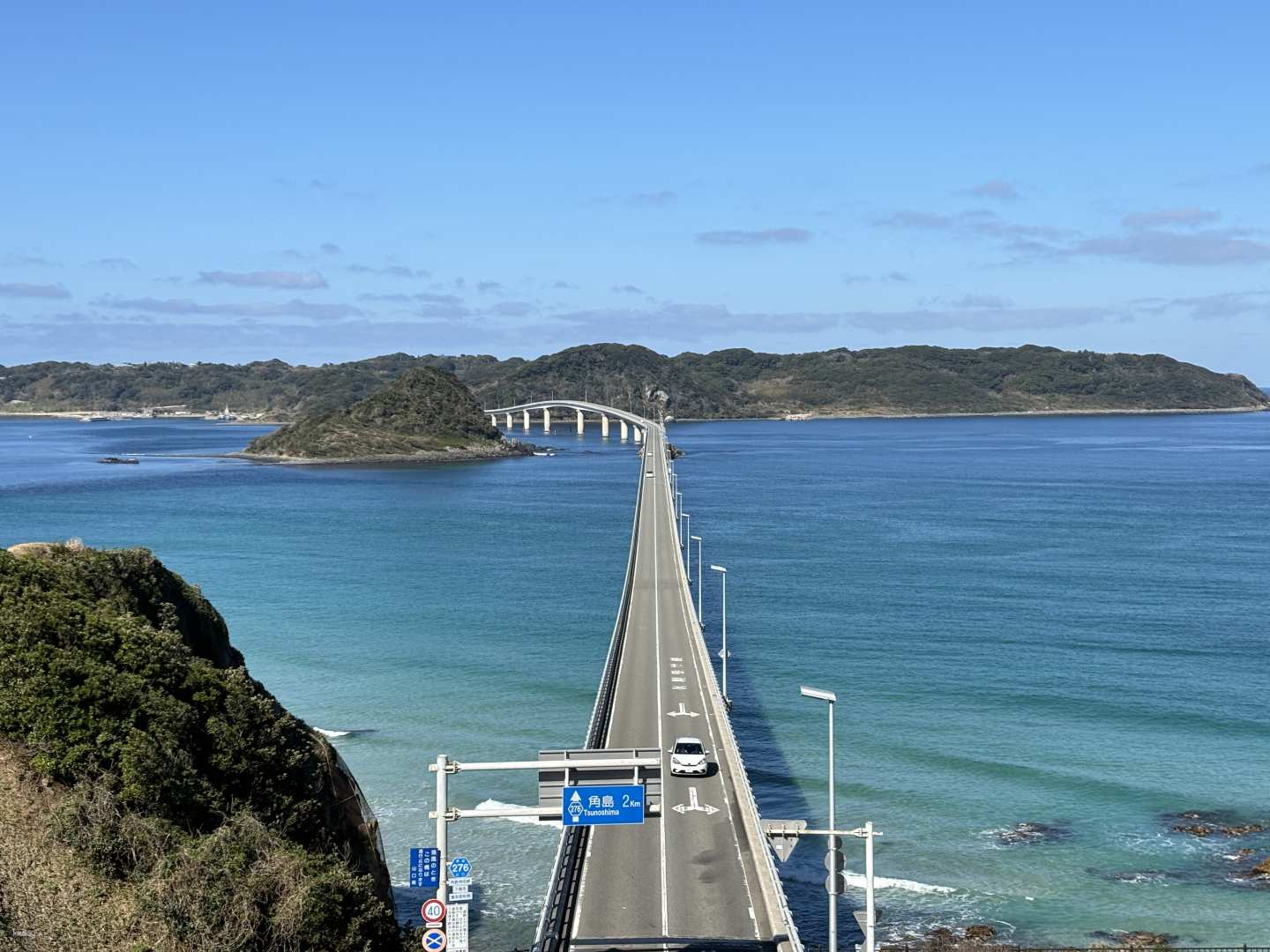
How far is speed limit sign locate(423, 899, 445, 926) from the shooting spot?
61.8 feet

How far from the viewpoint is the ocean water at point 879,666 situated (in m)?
34.2

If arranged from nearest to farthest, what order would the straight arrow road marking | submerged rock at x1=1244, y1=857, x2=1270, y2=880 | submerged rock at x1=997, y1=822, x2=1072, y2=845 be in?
the straight arrow road marking < submerged rock at x1=1244, y1=857, x2=1270, y2=880 < submerged rock at x1=997, y1=822, x2=1072, y2=845

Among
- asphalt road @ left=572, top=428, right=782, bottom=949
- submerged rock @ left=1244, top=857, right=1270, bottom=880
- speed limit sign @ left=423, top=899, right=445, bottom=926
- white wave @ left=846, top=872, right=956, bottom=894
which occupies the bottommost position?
white wave @ left=846, top=872, right=956, bottom=894

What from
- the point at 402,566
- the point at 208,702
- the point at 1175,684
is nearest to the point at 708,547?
the point at 402,566

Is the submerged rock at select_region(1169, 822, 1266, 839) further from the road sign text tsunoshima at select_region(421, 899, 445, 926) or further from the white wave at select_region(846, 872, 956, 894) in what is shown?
the road sign text tsunoshima at select_region(421, 899, 445, 926)

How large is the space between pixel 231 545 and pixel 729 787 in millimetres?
72148

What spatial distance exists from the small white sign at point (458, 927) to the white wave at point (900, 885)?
15706mm

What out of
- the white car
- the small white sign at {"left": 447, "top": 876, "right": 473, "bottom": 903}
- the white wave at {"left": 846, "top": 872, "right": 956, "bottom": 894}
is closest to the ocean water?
the white wave at {"left": 846, "top": 872, "right": 956, "bottom": 894}

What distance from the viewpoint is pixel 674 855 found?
28516 mm

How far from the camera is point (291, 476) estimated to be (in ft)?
563

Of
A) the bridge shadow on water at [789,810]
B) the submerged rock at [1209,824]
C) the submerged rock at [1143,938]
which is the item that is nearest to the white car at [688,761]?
the bridge shadow on water at [789,810]

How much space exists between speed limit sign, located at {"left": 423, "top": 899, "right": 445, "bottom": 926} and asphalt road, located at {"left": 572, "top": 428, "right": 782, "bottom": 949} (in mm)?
5481

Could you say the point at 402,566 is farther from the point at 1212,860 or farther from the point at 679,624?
the point at 1212,860

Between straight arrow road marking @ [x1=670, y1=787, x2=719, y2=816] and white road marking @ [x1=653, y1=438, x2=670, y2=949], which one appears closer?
white road marking @ [x1=653, y1=438, x2=670, y2=949]
